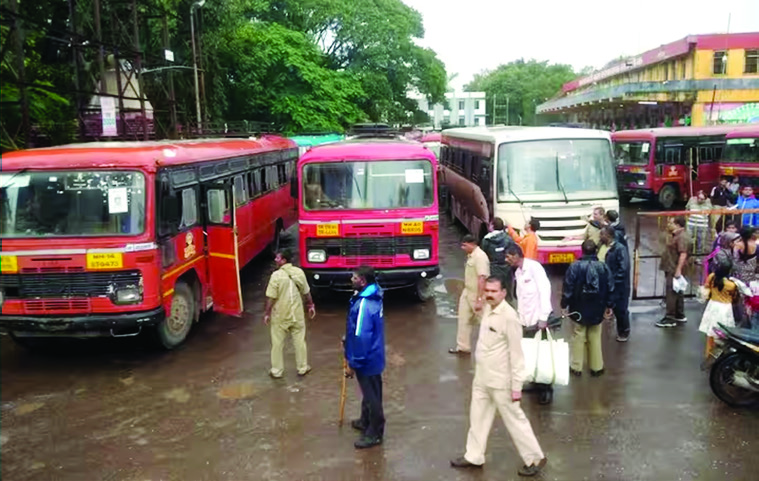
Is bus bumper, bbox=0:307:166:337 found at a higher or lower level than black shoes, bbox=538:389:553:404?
higher

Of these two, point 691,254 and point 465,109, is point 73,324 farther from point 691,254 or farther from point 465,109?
point 465,109

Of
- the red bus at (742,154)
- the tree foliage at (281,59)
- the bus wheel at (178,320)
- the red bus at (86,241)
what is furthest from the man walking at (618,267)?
the tree foliage at (281,59)

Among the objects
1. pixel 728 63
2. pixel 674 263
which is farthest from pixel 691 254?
pixel 728 63

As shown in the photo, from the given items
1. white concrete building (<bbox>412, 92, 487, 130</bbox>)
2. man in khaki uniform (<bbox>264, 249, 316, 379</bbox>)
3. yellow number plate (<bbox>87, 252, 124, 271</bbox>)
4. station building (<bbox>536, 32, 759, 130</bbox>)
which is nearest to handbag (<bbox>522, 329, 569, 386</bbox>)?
man in khaki uniform (<bbox>264, 249, 316, 379</bbox>)

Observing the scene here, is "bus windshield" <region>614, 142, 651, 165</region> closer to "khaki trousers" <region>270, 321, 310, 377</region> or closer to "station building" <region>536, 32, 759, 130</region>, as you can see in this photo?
"station building" <region>536, 32, 759, 130</region>

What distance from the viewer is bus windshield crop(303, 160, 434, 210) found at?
33.4 ft

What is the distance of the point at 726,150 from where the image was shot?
19984 millimetres

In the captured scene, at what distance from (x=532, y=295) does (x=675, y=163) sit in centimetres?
1765

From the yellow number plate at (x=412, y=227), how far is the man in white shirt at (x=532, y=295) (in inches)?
133

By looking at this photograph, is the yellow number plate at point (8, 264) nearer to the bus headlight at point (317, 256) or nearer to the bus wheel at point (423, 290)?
the bus headlight at point (317, 256)

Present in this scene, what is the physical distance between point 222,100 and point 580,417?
2993 centimetres

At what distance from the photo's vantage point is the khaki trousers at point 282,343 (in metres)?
7.41

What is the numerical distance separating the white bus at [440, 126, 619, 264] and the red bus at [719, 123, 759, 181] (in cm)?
876

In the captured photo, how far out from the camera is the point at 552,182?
39.8 ft
